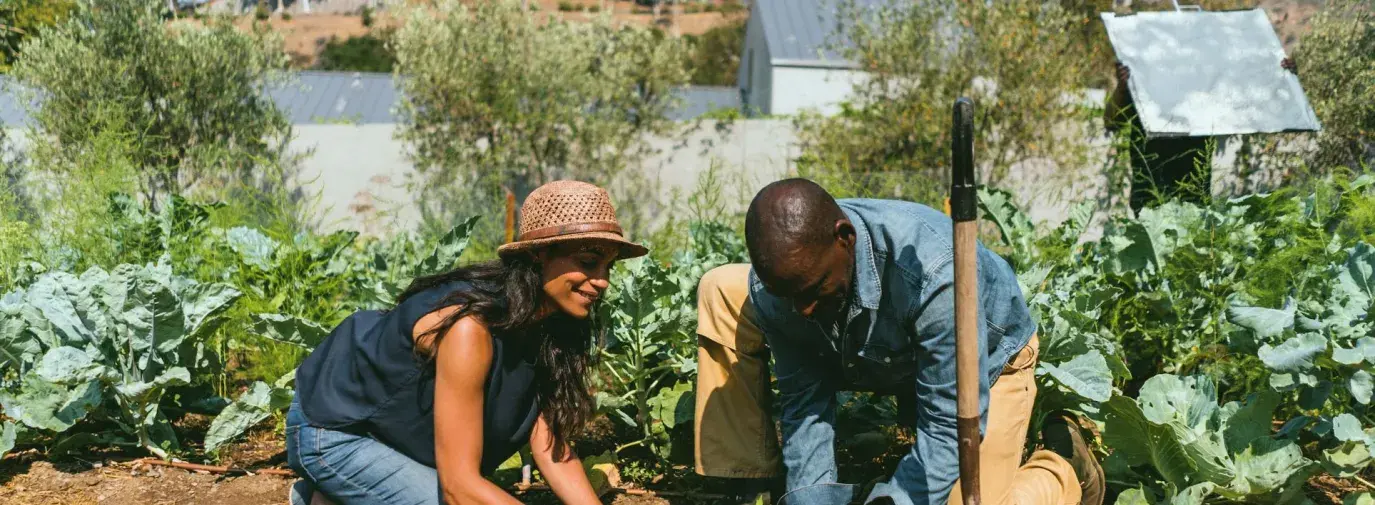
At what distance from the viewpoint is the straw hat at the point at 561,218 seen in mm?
2471

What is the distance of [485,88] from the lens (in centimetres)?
1353

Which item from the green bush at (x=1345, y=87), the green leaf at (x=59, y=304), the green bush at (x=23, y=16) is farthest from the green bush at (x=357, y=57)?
the green leaf at (x=59, y=304)

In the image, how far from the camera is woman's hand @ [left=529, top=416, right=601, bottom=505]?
2.83 meters

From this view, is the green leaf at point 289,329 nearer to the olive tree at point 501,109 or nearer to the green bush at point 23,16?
the green bush at point 23,16

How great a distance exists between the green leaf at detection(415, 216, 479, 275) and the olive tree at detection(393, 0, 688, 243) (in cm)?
916

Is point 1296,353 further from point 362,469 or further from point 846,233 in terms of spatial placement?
point 362,469

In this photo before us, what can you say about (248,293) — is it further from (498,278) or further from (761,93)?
(761,93)

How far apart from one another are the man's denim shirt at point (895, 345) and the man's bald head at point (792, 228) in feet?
0.66

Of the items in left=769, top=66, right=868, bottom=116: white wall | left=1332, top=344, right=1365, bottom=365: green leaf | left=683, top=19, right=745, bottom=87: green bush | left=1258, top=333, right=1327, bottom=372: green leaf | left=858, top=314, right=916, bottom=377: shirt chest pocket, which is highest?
left=858, top=314, right=916, bottom=377: shirt chest pocket

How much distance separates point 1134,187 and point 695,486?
150 inches

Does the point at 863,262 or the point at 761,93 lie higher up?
the point at 863,262

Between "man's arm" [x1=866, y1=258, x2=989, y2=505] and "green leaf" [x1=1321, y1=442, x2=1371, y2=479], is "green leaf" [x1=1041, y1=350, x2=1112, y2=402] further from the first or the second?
"man's arm" [x1=866, y1=258, x2=989, y2=505]

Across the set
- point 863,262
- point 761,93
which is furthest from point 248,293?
point 761,93

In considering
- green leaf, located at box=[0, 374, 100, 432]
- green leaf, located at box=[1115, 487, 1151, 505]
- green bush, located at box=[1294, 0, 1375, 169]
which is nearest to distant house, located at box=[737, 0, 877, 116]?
green bush, located at box=[1294, 0, 1375, 169]
